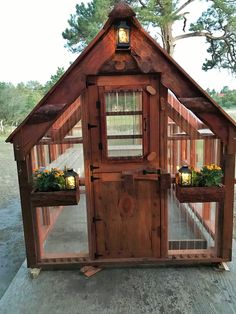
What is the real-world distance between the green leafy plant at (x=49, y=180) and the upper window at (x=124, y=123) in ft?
1.71

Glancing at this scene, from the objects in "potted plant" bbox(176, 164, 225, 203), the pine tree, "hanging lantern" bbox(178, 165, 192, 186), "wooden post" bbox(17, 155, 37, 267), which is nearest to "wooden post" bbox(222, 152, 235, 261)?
"potted plant" bbox(176, 164, 225, 203)

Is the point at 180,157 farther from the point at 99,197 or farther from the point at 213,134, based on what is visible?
the point at 99,197

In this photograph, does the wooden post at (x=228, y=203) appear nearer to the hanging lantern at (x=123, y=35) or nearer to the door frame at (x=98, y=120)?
the door frame at (x=98, y=120)

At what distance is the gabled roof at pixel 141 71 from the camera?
2.29 meters

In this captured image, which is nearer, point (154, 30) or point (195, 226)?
point (195, 226)

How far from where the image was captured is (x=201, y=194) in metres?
2.42

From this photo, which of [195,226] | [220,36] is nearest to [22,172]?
[195,226]

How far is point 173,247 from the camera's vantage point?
9.17 ft

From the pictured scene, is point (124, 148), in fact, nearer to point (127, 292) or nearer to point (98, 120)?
point (98, 120)

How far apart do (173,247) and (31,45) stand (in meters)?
17.2

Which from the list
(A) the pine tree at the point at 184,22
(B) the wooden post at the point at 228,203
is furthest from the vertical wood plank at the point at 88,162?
(A) the pine tree at the point at 184,22

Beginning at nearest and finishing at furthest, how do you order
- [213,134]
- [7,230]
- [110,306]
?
[110,306] < [213,134] < [7,230]

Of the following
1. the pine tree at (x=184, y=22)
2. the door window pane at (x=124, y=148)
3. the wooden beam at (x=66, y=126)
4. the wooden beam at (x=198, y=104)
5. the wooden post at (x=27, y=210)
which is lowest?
the wooden post at (x=27, y=210)

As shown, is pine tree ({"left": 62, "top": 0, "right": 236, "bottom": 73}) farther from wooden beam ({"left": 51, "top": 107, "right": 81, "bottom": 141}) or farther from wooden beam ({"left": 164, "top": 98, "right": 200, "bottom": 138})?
wooden beam ({"left": 51, "top": 107, "right": 81, "bottom": 141})
